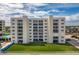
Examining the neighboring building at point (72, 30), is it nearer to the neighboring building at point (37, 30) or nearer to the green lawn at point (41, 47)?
the neighboring building at point (37, 30)

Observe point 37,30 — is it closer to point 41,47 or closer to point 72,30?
point 41,47

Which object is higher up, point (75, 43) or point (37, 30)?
point (37, 30)

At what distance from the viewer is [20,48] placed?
4438mm

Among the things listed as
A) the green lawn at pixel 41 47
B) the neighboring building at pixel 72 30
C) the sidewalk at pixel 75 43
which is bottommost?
the green lawn at pixel 41 47

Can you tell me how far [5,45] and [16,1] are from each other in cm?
82

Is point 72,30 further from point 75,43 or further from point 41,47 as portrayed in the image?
point 41,47

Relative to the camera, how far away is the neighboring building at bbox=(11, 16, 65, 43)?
447 centimetres

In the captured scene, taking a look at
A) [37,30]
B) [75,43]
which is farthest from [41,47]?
[75,43]

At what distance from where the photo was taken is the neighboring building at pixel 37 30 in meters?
4.47

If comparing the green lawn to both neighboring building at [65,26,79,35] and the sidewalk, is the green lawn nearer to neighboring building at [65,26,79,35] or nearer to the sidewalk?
the sidewalk

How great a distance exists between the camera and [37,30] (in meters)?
4.50

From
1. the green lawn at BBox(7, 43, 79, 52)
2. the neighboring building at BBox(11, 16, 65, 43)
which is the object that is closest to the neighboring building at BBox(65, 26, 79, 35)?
the neighboring building at BBox(11, 16, 65, 43)

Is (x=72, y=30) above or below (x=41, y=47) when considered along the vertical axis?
above

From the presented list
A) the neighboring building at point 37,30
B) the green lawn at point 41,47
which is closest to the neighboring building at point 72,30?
the neighboring building at point 37,30
